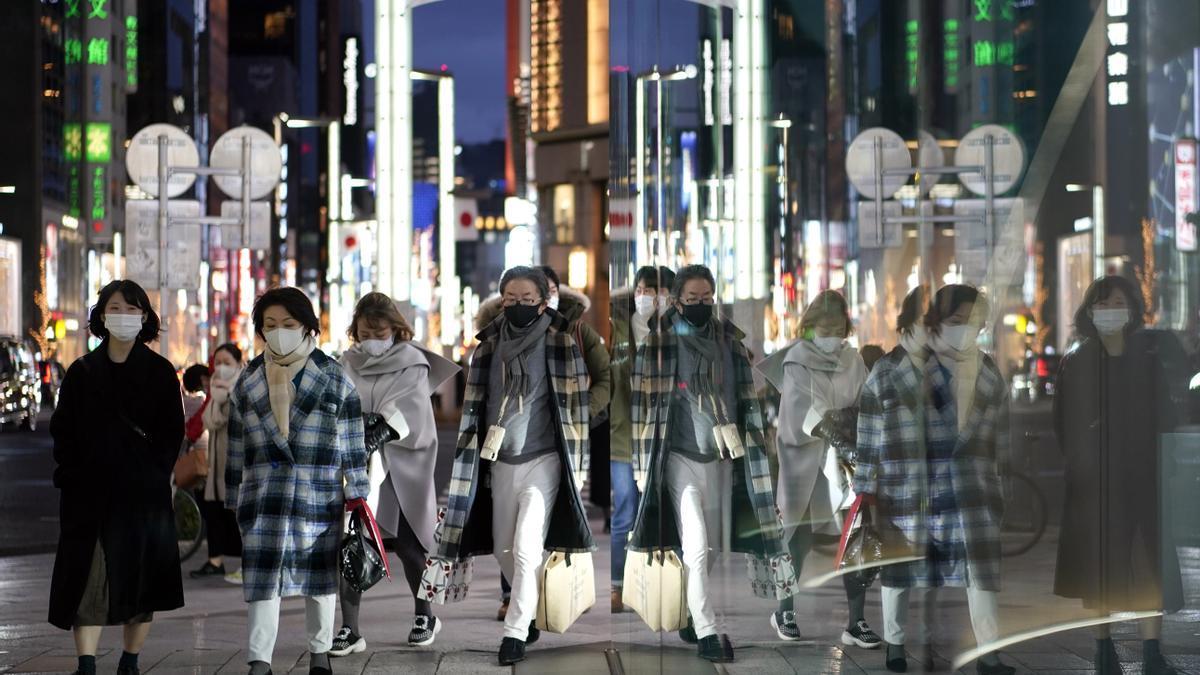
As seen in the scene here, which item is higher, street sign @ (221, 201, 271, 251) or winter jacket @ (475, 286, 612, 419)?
street sign @ (221, 201, 271, 251)

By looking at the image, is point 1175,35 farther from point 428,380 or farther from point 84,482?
point 428,380

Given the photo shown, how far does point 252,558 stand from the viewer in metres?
6.78

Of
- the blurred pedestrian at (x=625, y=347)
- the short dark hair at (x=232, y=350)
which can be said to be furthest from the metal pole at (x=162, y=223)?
the blurred pedestrian at (x=625, y=347)

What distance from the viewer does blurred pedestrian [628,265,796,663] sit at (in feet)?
15.3

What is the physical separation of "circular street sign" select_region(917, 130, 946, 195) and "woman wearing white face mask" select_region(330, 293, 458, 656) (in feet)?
16.4

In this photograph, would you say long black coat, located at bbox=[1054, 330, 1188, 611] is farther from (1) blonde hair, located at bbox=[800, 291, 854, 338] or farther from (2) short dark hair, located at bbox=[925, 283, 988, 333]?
(1) blonde hair, located at bbox=[800, 291, 854, 338]

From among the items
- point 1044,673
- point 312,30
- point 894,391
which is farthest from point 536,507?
point 312,30

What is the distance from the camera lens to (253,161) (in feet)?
52.5

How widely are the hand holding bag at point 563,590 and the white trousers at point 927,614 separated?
4.32 m

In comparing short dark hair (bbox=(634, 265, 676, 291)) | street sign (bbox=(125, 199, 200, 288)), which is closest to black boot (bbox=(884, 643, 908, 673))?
short dark hair (bbox=(634, 265, 676, 291))

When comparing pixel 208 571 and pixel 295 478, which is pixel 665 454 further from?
pixel 208 571

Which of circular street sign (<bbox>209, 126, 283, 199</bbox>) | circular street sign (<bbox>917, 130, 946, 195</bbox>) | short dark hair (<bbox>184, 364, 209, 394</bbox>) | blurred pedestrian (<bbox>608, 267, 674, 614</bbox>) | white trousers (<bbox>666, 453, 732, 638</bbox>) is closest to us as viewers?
circular street sign (<bbox>917, 130, 946, 195</bbox>)

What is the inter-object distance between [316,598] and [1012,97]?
4.68m

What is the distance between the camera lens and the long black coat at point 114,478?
22.5 feet
